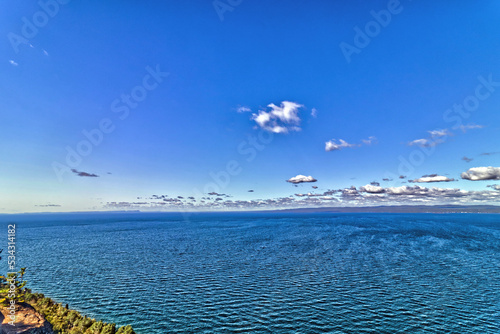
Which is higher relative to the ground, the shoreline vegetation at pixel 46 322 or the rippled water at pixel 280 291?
the shoreline vegetation at pixel 46 322

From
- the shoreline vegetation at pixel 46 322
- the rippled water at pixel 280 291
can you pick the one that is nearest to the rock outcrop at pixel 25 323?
the shoreline vegetation at pixel 46 322

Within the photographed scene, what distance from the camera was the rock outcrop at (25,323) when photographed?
24.2 m

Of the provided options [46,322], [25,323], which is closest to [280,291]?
[46,322]

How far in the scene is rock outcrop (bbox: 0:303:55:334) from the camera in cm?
2420

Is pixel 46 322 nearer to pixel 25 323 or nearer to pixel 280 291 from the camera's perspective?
pixel 25 323

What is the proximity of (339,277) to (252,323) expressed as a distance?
2930 cm

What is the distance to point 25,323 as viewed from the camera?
2595cm

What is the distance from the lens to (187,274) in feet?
179

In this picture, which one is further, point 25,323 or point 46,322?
point 46,322

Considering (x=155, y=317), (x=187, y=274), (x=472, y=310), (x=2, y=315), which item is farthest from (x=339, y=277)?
(x=2, y=315)

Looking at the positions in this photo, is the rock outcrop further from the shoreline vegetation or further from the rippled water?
the rippled water

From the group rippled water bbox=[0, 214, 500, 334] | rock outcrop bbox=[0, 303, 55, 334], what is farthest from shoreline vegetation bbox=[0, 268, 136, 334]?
rippled water bbox=[0, 214, 500, 334]

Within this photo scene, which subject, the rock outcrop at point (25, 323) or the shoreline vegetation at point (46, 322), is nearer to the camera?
the rock outcrop at point (25, 323)

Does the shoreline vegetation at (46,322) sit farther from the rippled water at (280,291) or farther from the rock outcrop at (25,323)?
the rippled water at (280,291)
